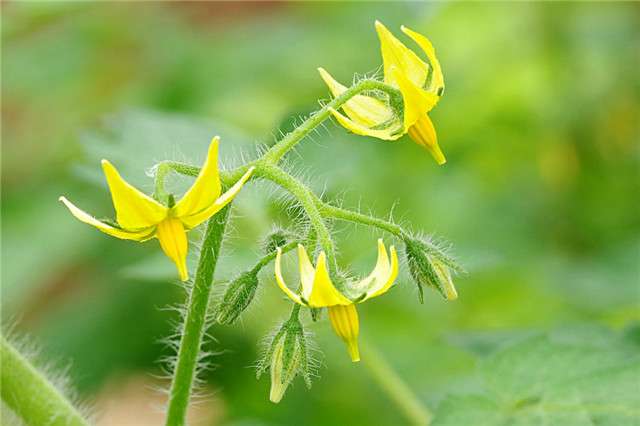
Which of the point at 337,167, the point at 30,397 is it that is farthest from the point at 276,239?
the point at 337,167

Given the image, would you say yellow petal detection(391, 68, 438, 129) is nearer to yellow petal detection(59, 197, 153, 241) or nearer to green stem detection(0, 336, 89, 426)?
yellow petal detection(59, 197, 153, 241)

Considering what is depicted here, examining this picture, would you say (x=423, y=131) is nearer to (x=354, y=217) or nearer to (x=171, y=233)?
(x=354, y=217)

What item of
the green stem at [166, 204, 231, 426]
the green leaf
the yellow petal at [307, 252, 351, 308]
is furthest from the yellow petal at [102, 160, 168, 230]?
the green leaf

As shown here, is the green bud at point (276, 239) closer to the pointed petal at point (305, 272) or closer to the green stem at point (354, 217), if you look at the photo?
the green stem at point (354, 217)

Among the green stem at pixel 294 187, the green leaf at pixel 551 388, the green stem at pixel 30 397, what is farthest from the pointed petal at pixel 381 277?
the green stem at pixel 30 397

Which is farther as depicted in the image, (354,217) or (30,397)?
(30,397)

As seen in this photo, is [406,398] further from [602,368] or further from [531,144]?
[531,144]
